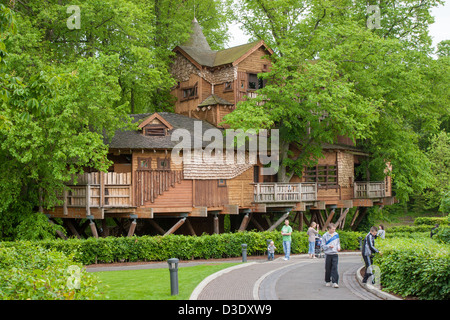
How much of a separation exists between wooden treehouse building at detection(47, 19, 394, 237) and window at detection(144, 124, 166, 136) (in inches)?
2.3

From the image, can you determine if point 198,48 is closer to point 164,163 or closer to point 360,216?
point 164,163

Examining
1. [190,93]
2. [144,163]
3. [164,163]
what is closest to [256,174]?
[164,163]

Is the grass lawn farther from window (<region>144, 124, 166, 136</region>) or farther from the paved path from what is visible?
window (<region>144, 124, 166, 136</region>)

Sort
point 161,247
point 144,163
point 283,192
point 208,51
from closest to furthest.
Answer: point 161,247, point 144,163, point 283,192, point 208,51

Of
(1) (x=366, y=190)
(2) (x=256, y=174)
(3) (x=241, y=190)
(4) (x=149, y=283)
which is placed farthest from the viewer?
(1) (x=366, y=190)

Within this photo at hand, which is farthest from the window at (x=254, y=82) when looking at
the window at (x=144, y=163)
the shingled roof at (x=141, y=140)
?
the window at (x=144, y=163)

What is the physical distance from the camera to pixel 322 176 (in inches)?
1522

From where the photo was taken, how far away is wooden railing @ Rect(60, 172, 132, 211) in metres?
28.9

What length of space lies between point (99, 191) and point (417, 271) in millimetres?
18831
